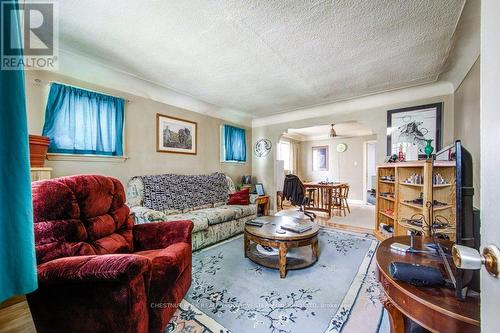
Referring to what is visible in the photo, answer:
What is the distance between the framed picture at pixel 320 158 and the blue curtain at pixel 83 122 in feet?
21.9

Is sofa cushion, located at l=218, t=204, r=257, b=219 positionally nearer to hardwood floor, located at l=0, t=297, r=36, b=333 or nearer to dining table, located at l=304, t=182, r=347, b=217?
dining table, located at l=304, t=182, r=347, b=217

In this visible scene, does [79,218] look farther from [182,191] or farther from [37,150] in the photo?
[182,191]

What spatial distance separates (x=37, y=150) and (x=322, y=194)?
5.35m

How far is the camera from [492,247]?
0.48 meters

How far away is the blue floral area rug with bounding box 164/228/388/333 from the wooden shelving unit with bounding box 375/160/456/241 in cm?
82

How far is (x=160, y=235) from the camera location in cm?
187

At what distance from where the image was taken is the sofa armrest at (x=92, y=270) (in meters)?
0.99

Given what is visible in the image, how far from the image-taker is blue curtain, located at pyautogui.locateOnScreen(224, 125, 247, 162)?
15.1 ft

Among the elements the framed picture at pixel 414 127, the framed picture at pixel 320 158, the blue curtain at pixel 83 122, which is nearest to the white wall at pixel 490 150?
the blue curtain at pixel 83 122

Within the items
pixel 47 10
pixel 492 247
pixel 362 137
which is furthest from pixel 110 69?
pixel 362 137

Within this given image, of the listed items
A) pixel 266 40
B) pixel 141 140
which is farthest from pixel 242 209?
pixel 266 40

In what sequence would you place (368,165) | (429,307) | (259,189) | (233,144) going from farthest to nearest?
1. (368,165)
2. (259,189)
3. (233,144)
4. (429,307)

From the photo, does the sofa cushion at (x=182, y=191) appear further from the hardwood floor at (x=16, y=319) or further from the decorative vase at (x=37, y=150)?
the hardwood floor at (x=16, y=319)

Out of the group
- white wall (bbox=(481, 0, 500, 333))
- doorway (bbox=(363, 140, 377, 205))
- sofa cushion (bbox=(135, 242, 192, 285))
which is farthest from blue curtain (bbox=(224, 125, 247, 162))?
doorway (bbox=(363, 140, 377, 205))
